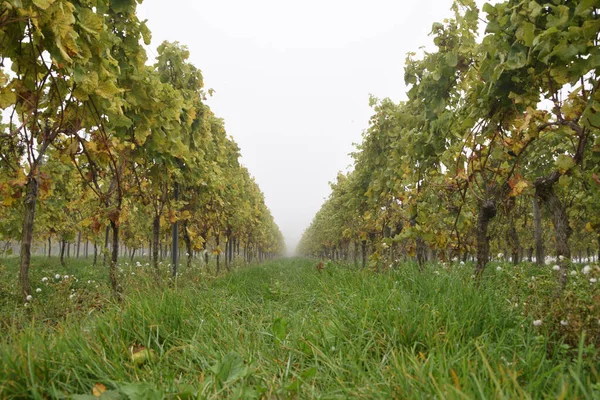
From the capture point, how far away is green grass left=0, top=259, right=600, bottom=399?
1670mm

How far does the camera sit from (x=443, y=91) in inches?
169

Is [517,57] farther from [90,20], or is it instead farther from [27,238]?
[27,238]

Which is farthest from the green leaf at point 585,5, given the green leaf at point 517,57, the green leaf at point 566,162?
the green leaf at point 566,162

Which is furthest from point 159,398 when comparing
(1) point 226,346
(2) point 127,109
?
(2) point 127,109

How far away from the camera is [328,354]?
2309 millimetres

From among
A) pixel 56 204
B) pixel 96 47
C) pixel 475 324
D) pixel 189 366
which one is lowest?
pixel 189 366

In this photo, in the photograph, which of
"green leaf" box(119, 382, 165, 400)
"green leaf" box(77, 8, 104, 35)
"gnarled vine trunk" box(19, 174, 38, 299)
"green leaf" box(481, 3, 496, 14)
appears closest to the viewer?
"green leaf" box(119, 382, 165, 400)

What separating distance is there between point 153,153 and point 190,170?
6.47 feet

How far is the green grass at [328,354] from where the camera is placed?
5.48 feet

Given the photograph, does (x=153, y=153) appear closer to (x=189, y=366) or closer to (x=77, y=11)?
(x=77, y=11)

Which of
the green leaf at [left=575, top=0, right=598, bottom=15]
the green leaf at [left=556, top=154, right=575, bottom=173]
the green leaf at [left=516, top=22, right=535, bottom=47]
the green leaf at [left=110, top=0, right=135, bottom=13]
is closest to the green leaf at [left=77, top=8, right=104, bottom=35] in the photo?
the green leaf at [left=110, top=0, right=135, bottom=13]

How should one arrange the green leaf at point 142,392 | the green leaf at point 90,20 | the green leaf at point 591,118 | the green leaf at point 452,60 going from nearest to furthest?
the green leaf at point 142,392, the green leaf at point 591,118, the green leaf at point 90,20, the green leaf at point 452,60

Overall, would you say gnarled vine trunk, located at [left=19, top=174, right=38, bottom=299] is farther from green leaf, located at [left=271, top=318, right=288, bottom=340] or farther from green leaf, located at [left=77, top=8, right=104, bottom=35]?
green leaf, located at [left=271, top=318, right=288, bottom=340]

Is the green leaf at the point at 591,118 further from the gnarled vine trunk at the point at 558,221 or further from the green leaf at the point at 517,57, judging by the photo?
the gnarled vine trunk at the point at 558,221
